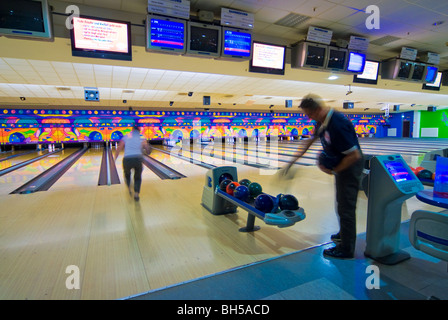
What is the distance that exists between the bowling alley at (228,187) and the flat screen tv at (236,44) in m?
0.02

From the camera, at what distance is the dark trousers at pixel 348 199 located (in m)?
1.79

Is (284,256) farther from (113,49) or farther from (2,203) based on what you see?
(2,203)

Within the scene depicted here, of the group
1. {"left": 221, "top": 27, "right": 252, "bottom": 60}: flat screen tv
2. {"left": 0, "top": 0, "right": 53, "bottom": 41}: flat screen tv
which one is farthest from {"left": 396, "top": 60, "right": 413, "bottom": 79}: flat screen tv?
{"left": 0, "top": 0, "right": 53, "bottom": 41}: flat screen tv

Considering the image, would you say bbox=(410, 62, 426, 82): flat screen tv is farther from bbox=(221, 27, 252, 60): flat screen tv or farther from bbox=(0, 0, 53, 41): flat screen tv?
bbox=(0, 0, 53, 41): flat screen tv

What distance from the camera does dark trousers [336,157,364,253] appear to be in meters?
1.79

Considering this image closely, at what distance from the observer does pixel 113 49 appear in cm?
362

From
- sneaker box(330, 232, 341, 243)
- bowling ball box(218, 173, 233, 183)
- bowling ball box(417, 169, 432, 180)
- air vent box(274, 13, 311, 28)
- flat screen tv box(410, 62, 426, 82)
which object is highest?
air vent box(274, 13, 311, 28)

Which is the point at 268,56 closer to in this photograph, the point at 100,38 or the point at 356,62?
the point at 356,62

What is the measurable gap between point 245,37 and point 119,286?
3987 mm

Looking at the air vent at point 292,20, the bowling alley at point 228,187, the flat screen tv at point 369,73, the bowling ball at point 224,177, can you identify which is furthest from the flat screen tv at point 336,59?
the bowling ball at point 224,177

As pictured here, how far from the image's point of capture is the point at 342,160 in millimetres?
1762

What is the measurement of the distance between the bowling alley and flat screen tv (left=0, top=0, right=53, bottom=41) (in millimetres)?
12

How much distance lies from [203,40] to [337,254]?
349 centimetres

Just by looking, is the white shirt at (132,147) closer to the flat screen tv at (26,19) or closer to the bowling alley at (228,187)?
the bowling alley at (228,187)
